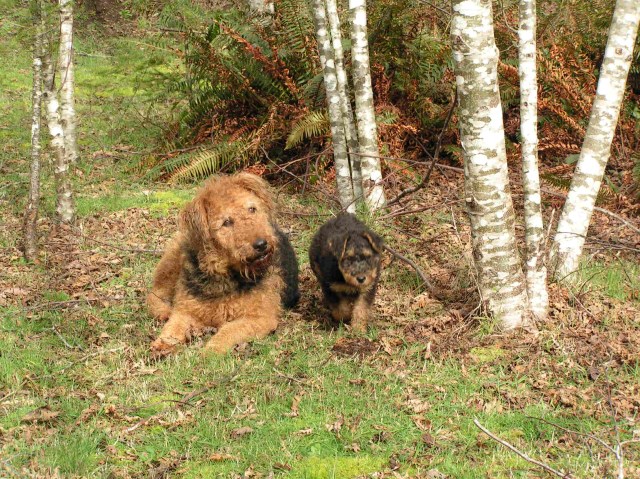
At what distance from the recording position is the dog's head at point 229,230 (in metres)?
6.12

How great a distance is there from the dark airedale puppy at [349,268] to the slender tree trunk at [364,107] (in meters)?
2.13

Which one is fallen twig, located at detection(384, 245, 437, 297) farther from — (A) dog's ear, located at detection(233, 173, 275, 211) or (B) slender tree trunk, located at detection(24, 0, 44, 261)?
(B) slender tree trunk, located at detection(24, 0, 44, 261)

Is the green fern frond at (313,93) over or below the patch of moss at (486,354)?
over

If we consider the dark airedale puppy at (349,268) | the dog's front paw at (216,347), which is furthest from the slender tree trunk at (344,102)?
the dog's front paw at (216,347)

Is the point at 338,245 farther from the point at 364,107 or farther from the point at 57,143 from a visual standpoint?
the point at 57,143

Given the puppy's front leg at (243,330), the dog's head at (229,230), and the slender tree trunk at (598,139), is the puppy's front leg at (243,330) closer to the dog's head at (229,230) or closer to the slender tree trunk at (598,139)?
the dog's head at (229,230)

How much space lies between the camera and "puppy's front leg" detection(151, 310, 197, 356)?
6082mm

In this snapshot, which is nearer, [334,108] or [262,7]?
[334,108]

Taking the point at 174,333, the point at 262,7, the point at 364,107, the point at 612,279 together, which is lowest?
the point at 612,279

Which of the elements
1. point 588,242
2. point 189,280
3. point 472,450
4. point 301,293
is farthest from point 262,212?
point 588,242

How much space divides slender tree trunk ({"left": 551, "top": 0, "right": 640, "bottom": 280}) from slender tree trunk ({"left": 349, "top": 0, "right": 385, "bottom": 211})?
239 centimetres

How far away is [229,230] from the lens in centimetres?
620

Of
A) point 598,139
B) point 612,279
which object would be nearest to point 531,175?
point 598,139

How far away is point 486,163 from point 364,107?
3.32 meters
